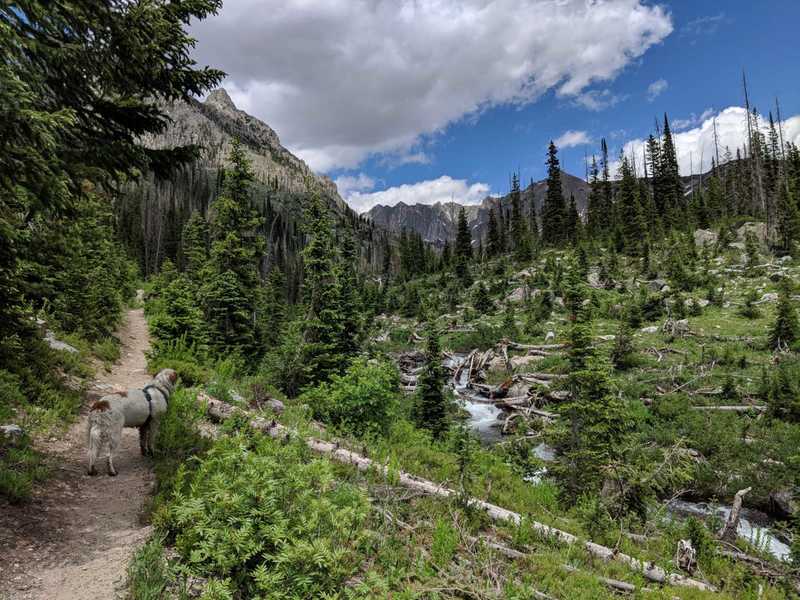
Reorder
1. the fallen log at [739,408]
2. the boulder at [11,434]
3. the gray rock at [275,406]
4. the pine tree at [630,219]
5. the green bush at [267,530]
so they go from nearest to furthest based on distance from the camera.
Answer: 1. the green bush at [267,530]
2. the boulder at [11,434]
3. the gray rock at [275,406]
4. the fallen log at [739,408]
5. the pine tree at [630,219]

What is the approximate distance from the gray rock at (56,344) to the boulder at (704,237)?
51240mm

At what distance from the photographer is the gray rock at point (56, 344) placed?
11.5m

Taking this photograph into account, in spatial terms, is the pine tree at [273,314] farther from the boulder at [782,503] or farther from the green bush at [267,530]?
the boulder at [782,503]

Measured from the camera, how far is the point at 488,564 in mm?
5016

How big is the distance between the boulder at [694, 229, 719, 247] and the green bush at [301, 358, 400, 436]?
45.2 metres

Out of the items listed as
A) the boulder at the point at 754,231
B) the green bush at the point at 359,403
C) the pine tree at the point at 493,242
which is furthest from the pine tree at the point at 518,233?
the green bush at the point at 359,403

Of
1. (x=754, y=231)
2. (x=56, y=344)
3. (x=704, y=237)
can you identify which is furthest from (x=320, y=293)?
(x=754, y=231)

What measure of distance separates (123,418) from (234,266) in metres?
13.6

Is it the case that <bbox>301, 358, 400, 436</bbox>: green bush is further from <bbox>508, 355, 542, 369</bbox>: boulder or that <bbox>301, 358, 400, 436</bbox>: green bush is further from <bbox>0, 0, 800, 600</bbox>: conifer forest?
<bbox>508, 355, 542, 369</bbox>: boulder

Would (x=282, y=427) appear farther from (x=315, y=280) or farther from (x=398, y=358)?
(x=398, y=358)

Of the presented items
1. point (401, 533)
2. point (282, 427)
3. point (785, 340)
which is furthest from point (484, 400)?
point (401, 533)

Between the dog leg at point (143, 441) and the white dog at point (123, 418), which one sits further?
the dog leg at point (143, 441)

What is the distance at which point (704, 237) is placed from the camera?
45.1 metres

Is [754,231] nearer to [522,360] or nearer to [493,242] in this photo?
[522,360]
